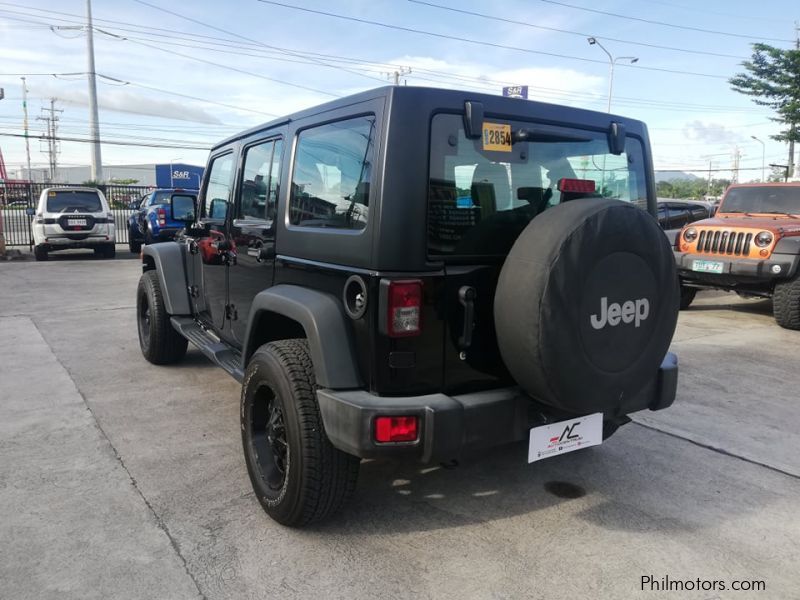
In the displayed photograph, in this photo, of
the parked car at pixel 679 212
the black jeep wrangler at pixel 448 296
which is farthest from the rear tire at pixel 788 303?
the black jeep wrangler at pixel 448 296

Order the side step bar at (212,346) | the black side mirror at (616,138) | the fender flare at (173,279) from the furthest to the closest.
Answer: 1. the fender flare at (173,279)
2. the side step bar at (212,346)
3. the black side mirror at (616,138)

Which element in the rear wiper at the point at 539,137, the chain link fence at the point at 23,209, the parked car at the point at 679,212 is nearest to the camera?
the rear wiper at the point at 539,137

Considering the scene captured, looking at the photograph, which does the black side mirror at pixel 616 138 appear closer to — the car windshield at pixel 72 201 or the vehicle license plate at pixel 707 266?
the vehicle license plate at pixel 707 266

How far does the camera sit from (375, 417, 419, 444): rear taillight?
7.77 ft

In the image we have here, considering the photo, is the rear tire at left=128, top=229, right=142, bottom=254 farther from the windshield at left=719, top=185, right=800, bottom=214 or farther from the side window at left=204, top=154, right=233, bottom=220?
the windshield at left=719, top=185, right=800, bottom=214

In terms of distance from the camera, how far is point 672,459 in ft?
12.1

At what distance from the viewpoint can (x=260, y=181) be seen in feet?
11.9

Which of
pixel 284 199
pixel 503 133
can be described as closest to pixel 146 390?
pixel 284 199

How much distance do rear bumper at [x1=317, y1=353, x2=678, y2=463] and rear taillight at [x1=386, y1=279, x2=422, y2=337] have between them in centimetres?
28

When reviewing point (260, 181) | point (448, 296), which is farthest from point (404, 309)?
point (260, 181)

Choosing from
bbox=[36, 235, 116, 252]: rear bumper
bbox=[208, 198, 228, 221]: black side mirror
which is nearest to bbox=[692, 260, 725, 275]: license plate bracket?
bbox=[208, 198, 228, 221]: black side mirror

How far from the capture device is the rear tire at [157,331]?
518cm

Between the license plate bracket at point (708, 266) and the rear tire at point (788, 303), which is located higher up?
the license plate bracket at point (708, 266)

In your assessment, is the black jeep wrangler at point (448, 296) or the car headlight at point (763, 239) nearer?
the black jeep wrangler at point (448, 296)
